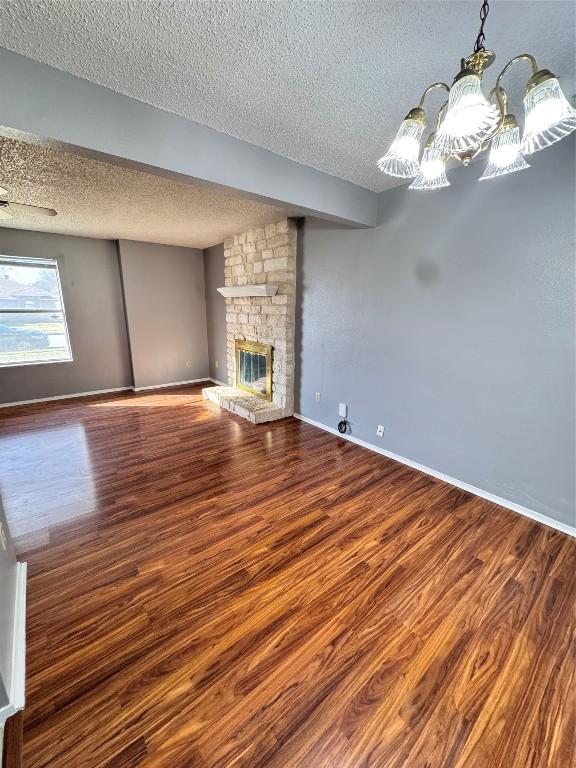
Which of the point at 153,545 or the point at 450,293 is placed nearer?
the point at 153,545

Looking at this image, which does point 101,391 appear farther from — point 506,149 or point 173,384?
point 506,149

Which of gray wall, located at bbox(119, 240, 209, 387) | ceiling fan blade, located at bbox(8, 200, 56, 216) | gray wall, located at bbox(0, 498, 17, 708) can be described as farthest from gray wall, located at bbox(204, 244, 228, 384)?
gray wall, located at bbox(0, 498, 17, 708)

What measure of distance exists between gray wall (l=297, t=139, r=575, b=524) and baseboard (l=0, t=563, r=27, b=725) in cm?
288

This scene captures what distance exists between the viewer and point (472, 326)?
240 centimetres

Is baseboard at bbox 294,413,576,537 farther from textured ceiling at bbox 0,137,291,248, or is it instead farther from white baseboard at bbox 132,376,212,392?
white baseboard at bbox 132,376,212,392

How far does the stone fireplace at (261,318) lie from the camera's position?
12.7ft

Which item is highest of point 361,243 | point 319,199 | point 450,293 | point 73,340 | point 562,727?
point 319,199

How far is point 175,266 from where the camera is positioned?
18.1 feet

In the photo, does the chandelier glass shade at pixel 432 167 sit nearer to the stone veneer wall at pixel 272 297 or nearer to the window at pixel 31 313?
the stone veneer wall at pixel 272 297

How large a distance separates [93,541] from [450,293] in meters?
3.19

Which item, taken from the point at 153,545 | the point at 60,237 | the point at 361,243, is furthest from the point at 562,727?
the point at 60,237

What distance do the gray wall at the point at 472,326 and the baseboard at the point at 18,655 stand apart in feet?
9.44

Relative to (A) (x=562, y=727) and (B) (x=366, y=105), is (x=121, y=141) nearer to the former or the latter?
(B) (x=366, y=105)

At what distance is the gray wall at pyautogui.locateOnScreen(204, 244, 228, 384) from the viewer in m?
5.44
